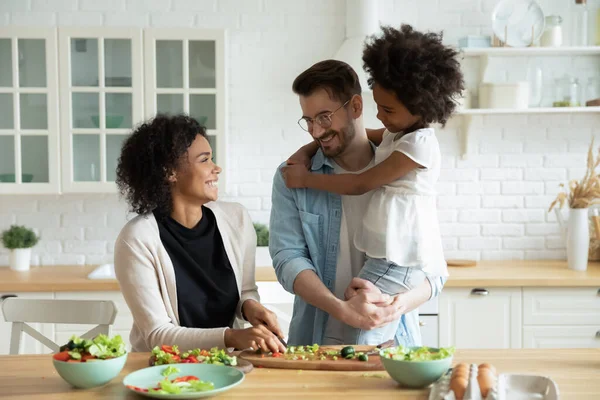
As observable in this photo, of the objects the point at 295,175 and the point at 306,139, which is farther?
the point at 306,139

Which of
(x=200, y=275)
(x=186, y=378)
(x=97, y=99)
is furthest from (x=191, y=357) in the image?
(x=97, y=99)

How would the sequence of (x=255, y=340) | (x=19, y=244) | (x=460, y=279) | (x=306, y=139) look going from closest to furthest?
(x=255, y=340) < (x=460, y=279) < (x=19, y=244) < (x=306, y=139)

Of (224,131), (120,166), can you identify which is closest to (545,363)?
(120,166)

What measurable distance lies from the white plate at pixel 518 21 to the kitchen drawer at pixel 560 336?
1593 mm

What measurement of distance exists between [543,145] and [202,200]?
9.08 feet

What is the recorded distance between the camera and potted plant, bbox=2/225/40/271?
4410 millimetres

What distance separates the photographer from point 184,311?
8.16ft

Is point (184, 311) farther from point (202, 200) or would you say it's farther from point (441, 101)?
point (441, 101)

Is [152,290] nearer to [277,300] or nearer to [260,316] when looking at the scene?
[260,316]

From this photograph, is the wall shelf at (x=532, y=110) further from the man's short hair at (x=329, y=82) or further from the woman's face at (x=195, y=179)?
the woman's face at (x=195, y=179)

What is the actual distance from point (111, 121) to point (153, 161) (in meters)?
1.85

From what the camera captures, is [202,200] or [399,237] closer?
Result: [399,237]

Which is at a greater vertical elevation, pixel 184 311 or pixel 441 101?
pixel 441 101

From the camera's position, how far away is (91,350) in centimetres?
188
